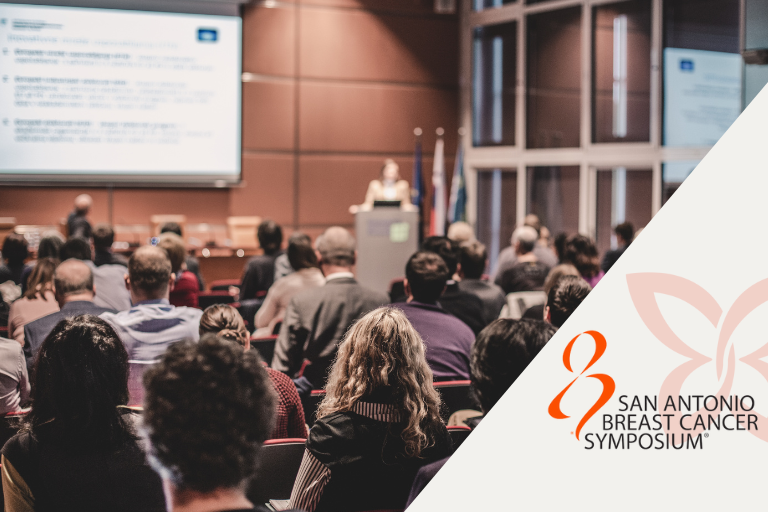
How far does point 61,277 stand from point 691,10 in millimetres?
7071

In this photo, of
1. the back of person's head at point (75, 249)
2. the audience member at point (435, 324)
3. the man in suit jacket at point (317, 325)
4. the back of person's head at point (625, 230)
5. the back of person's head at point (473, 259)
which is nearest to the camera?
the audience member at point (435, 324)

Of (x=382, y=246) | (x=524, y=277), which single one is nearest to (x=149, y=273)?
(x=524, y=277)

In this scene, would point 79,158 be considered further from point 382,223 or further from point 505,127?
point 505,127

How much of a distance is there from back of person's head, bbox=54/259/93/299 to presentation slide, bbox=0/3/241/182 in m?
5.49

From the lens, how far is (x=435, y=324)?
3242mm

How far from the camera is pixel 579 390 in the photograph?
1.38 metres

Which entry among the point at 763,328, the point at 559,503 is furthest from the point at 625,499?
the point at 763,328

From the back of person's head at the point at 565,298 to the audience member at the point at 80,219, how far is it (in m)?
6.19

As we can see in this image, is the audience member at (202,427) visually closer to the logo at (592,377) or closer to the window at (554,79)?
the logo at (592,377)

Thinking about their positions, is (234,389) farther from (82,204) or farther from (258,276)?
(82,204)

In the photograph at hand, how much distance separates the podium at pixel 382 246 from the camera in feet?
23.2

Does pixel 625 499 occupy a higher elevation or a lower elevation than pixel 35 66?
lower

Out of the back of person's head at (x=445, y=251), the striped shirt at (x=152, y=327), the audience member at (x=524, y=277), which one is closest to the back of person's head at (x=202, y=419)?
the striped shirt at (x=152, y=327)

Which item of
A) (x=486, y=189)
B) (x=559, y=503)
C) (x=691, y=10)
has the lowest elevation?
(x=559, y=503)
